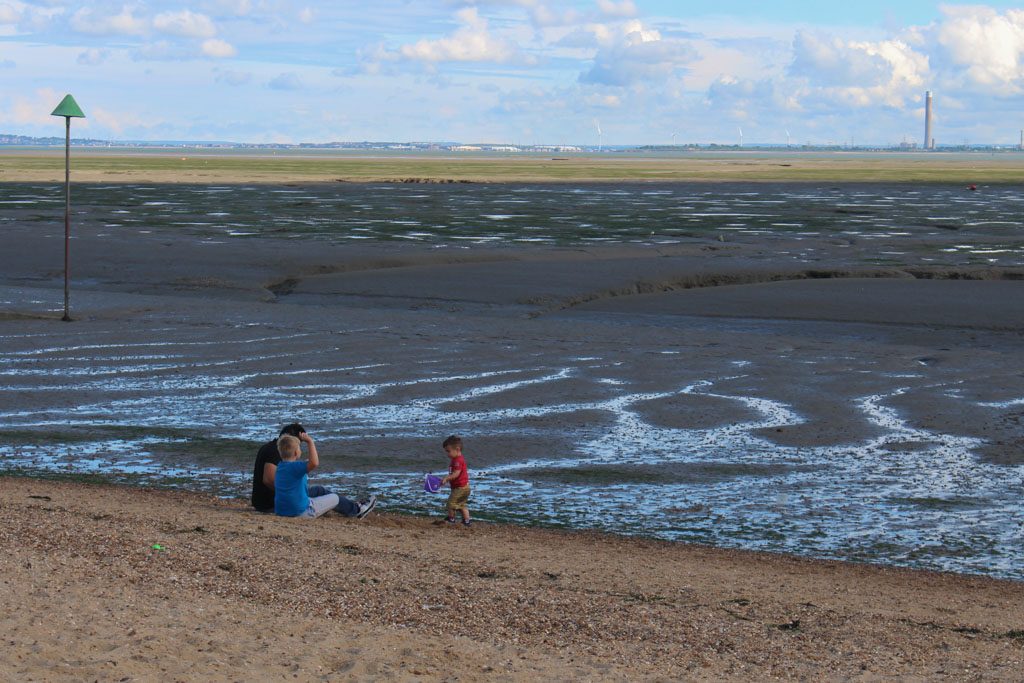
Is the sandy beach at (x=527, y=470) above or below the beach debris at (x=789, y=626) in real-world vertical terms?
above

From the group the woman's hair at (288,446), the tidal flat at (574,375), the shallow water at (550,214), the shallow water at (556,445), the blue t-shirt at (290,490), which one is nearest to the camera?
the woman's hair at (288,446)

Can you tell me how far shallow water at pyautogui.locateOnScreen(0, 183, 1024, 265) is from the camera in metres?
37.7

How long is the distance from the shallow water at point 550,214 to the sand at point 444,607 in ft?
77.9

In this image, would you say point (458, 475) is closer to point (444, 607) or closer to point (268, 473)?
point (268, 473)

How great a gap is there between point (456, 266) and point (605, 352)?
11.4 meters

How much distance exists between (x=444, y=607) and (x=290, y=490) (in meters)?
3.01

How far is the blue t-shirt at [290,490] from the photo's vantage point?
1027 centimetres

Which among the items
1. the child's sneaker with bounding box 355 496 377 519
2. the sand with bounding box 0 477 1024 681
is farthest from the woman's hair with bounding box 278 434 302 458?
the child's sneaker with bounding box 355 496 377 519

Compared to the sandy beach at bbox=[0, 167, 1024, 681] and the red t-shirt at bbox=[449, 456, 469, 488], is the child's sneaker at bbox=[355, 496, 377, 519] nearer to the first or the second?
the sandy beach at bbox=[0, 167, 1024, 681]

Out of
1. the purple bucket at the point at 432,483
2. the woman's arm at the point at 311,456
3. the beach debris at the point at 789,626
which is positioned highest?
the woman's arm at the point at 311,456

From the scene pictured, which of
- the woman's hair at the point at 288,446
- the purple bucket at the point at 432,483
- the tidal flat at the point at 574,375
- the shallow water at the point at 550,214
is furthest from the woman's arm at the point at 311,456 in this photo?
the shallow water at the point at 550,214

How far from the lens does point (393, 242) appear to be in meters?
35.1

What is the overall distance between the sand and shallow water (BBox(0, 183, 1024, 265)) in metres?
23.8

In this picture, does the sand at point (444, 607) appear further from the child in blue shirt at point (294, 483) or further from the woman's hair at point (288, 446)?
the woman's hair at point (288, 446)
